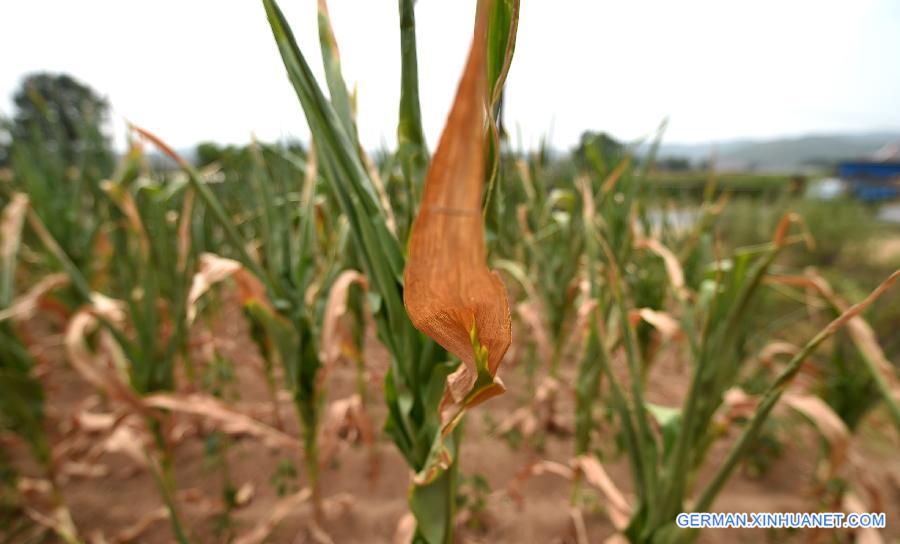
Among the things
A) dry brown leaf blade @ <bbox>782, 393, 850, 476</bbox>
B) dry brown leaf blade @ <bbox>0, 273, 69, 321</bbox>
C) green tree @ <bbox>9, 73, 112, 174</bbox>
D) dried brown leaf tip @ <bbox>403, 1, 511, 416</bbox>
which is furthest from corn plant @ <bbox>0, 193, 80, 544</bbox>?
dry brown leaf blade @ <bbox>782, 393, 850, 476</bbox>

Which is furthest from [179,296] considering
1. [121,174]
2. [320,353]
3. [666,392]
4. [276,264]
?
[666,392]

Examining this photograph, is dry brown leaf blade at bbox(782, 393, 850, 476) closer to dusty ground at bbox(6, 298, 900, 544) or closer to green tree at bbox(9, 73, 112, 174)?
dusty ground at bbox(6, 298, 900, 544)

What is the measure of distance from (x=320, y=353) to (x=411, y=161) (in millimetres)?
397

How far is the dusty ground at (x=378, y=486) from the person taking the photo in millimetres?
867

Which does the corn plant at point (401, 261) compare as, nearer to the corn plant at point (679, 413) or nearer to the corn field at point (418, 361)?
the corn field at point (418, 361)

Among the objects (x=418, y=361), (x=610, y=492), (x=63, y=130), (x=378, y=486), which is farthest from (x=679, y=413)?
(x=63, y=130)

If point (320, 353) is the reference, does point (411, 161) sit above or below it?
above

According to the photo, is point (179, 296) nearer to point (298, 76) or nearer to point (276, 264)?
point (276, 264)

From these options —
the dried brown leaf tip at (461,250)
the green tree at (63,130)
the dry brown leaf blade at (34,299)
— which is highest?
the green tree at (63,130)

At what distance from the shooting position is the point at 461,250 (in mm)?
173

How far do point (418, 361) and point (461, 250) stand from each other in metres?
0.26

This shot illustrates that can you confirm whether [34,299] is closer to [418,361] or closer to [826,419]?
[418,361]

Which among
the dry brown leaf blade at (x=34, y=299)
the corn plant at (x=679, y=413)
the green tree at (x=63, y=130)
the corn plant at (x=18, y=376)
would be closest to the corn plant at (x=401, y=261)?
the corn plant at (x=679, y=413)

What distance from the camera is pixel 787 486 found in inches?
40.9
